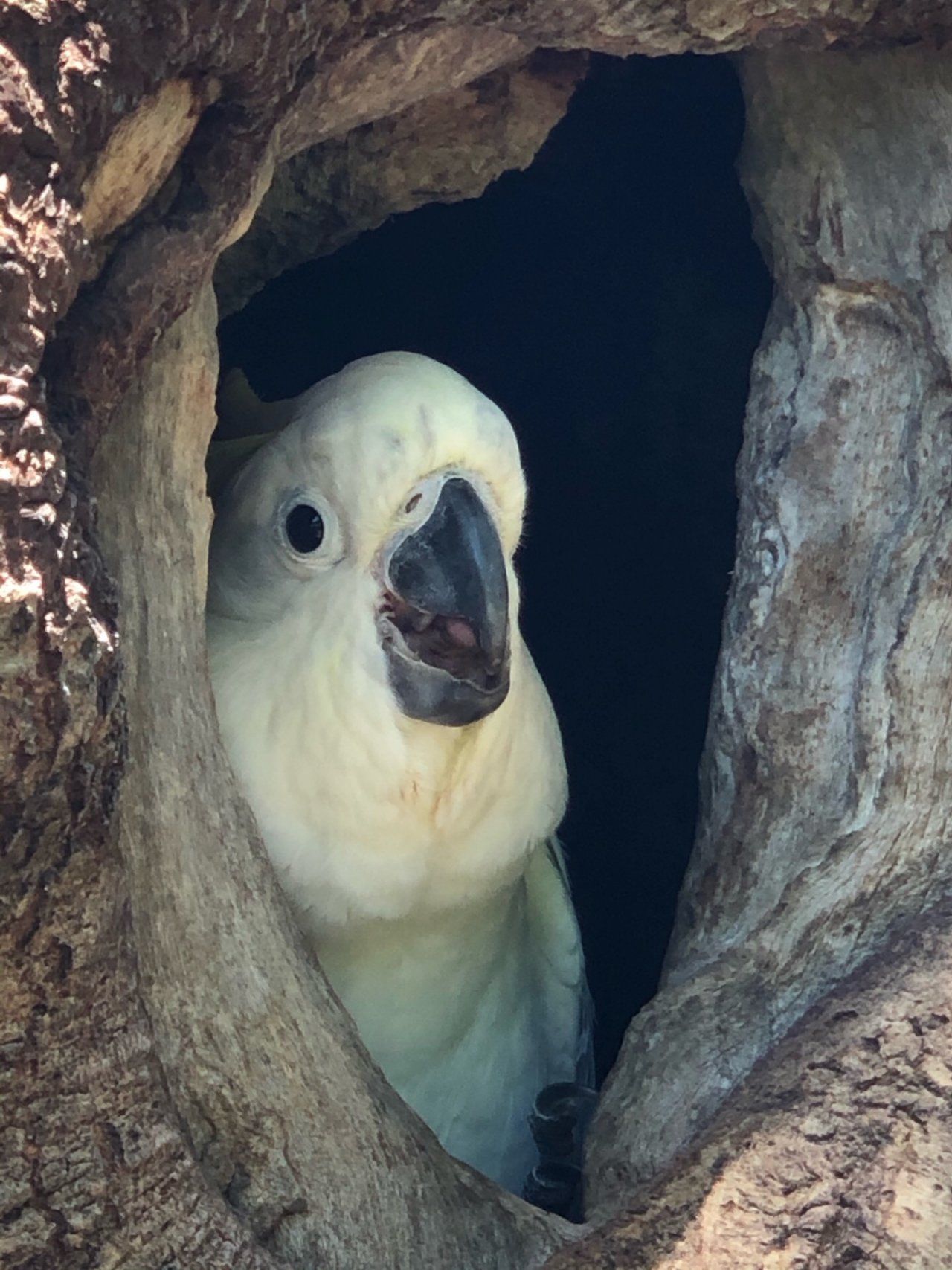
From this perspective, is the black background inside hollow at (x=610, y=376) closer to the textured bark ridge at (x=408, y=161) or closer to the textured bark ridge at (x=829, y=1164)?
the textured bark ridge at (x=408, y=161)

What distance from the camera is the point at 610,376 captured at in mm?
3684

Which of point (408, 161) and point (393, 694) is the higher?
point (408, 161)

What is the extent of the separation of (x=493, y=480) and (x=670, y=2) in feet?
2.88

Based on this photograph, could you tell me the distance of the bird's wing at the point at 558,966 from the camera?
3.04m

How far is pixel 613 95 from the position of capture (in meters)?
3.38

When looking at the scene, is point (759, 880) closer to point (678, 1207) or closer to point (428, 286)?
point (678, 1207)

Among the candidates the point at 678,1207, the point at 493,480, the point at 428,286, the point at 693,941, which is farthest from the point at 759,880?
the point at 428,286

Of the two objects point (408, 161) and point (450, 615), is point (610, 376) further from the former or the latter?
point (450, 615)

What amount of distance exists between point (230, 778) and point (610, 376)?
2058 millimetres

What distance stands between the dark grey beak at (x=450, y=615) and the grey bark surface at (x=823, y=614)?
0.58 meters

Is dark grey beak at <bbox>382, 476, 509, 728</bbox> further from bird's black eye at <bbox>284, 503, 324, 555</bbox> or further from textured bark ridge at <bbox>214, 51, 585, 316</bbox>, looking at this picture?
textured bark ridge at <bbox>214, 51, 585, 316</bbox>

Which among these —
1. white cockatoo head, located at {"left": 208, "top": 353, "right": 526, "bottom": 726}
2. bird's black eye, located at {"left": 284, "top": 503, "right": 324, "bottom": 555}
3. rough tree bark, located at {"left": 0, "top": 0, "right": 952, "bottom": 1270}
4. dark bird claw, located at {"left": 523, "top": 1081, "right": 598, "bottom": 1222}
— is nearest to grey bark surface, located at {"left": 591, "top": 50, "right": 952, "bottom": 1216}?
rough tree bark, located at {"left": 0, "top": 0, "right": 952, "bottom": 1270}

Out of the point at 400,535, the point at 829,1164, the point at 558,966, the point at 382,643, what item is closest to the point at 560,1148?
the point at 558,966

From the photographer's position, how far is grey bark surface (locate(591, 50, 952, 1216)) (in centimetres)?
216
